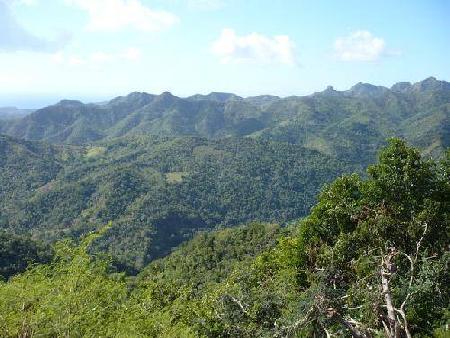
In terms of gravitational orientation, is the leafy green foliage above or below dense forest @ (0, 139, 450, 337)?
below

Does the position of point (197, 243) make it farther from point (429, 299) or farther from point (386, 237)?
point (429, 299)

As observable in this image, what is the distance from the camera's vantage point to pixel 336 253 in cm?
2689

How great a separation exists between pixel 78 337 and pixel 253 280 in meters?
18.8

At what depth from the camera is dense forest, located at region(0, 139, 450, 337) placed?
14.9 m

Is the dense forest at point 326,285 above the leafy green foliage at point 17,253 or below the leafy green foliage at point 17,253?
above

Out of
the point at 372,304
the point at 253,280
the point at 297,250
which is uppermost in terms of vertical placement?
the point at 372,304

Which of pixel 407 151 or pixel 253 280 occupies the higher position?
pixel 407 151

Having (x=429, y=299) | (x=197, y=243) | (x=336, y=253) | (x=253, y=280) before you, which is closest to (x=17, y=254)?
(x=197, y=243)

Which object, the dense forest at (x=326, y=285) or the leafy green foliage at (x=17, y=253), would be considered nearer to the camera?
the dense forest at (x=326, y=285)

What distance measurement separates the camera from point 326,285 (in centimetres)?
1820

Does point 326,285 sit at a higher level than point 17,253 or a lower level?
higher

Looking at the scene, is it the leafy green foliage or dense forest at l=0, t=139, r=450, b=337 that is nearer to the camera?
→ dense forest at l=0, t=139, r=450, b=337

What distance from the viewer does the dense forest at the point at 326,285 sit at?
14898 millimetres

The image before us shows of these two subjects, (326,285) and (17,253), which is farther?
(17,253)
